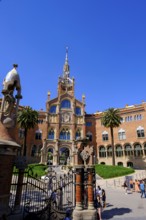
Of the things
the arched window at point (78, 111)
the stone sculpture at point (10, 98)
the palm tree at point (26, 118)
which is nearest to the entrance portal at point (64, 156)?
the arched window at point (78, 111)

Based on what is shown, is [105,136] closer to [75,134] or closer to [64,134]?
[75,134]

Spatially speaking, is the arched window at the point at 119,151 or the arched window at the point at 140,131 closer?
the arched window at the point at 140,131

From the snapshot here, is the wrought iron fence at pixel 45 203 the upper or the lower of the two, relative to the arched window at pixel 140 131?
lower

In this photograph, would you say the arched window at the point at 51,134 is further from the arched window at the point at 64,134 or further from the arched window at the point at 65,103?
the arched window at the point at 65,103

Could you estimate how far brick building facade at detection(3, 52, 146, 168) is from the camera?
45562 millimetres

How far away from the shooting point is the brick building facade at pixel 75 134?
4556cm

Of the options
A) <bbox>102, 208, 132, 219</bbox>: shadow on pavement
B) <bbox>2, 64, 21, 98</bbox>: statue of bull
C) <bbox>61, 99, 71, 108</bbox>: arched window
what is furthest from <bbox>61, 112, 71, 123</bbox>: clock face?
<bbox>2, 64, 21, 98</bbox>: statue of bull

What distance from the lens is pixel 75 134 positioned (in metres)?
49.4

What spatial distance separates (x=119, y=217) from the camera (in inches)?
432

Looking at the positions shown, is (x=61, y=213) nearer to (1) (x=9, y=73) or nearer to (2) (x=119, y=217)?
(2) (x=119, y=217)

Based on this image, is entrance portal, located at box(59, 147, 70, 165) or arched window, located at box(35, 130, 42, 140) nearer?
entrance portal, located at box(59, 147, 70, 165)

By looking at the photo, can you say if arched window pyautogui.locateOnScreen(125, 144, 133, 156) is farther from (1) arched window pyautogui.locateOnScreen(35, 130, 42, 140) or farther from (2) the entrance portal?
(1) arched window pyautogui.locateOnScreen(35, 130, 42, 140)

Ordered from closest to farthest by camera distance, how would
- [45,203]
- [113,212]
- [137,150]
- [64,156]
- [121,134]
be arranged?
[45,203]
[113,212]
[137,150]
[64,156]
[121,134]

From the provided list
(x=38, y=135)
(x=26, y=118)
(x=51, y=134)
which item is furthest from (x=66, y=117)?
(x=26, y=118)
